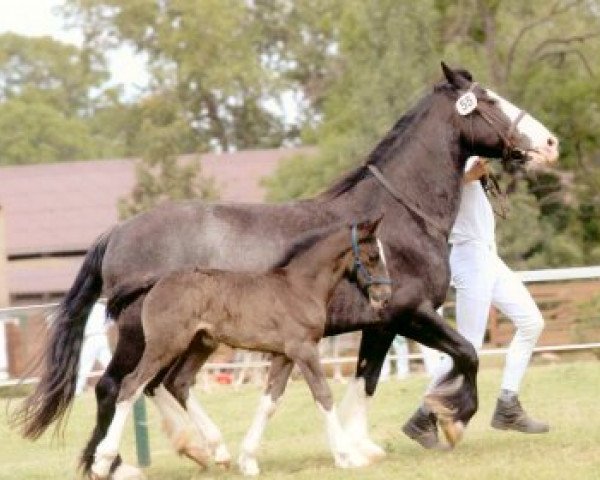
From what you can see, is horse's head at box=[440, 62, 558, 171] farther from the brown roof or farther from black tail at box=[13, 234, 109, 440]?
the brown roof

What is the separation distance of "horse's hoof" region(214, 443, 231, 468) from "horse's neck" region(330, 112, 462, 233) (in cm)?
170

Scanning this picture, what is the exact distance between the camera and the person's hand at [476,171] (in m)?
10.3

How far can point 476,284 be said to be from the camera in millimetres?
10227

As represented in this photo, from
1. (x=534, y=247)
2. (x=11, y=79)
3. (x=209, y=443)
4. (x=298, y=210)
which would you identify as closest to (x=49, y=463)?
(x=209, y=443)

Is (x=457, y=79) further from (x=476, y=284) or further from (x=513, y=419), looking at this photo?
(x=513, y=419)

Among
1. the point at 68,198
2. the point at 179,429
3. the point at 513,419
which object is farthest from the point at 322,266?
the point at 68,198

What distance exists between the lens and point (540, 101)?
30.7 metres

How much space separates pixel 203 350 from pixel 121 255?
0.83 m

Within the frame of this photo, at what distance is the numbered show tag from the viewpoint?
398 inches

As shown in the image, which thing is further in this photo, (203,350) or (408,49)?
(408,49)

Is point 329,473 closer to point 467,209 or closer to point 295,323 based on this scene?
point 295,323

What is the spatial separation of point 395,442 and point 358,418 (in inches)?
49.8

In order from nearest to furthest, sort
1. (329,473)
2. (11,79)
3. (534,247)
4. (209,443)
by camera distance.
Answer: (329,473) → (209,443) → (534,247) → (11,79)

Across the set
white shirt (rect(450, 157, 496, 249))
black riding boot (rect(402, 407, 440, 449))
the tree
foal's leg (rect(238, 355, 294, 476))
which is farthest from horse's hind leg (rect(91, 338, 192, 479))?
the tree
